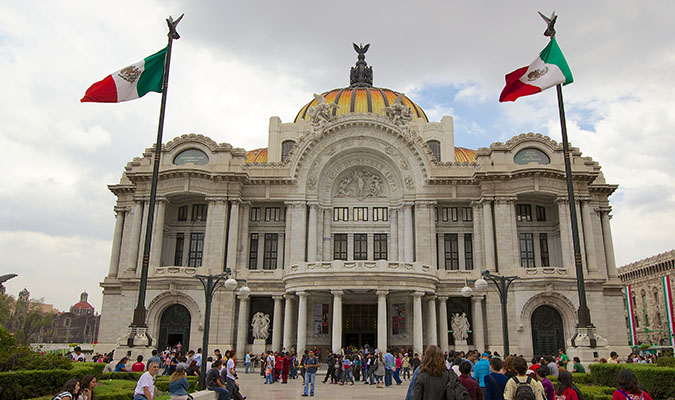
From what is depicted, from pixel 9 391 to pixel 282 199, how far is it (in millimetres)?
32604

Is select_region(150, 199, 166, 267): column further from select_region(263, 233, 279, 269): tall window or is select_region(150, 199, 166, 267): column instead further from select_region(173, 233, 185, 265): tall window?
select_region(263, 233, 279, 269): tall window

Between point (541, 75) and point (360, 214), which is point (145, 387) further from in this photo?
point (360, 214)

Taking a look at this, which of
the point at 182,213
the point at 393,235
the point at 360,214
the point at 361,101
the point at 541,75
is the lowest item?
the point at 393,235

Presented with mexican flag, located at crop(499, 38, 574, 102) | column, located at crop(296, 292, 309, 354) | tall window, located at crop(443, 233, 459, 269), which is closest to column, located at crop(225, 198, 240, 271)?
column, located at crop(296, 292, 309, 354)

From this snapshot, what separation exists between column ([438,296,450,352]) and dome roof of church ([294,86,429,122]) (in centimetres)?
2387

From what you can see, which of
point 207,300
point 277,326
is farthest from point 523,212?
point 207,300

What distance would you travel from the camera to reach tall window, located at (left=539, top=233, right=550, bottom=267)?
46266mm

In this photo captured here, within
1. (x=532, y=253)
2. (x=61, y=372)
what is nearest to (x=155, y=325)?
(x=61, y=372)

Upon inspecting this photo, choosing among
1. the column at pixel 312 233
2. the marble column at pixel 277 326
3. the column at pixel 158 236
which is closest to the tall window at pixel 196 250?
the column at pixel 158 236

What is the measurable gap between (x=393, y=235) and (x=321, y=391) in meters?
23.7

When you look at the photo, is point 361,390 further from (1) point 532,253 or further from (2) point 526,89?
(1) point 532,253

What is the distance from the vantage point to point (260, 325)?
44.2 meters

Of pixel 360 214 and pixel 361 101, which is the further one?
pixel 361 101

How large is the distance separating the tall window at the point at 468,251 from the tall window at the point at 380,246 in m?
7.16
